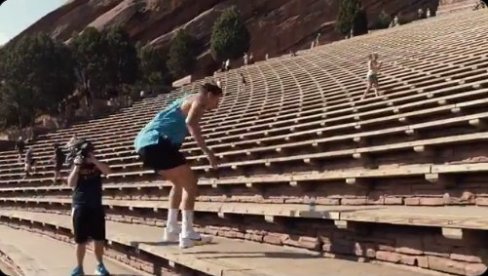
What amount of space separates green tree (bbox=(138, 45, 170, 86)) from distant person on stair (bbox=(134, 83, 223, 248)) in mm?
32411

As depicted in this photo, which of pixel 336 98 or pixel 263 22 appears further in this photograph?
pixel 263 22

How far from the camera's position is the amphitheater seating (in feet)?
14.3

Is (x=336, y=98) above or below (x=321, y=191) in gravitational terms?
above

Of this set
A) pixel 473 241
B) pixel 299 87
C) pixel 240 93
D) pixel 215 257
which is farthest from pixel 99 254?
pixel 240 93

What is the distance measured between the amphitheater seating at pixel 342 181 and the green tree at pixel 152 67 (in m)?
20.4

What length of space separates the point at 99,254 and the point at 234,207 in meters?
1.47

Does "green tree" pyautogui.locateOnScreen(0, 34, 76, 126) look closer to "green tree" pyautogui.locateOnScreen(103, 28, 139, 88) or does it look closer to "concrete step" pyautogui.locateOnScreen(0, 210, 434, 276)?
"green tree" pyautogui.locateOnScreen(103, 28, 139, 88)

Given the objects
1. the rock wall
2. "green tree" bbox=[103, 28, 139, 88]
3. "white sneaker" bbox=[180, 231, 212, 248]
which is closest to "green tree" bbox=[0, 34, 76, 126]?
"green tree" bbox=[103, 28, 139, 88]

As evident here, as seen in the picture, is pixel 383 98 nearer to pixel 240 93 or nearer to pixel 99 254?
pixel 99 254

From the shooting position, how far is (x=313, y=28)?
46.4 m

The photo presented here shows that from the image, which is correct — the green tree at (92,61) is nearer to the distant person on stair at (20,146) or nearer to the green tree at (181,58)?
the green tree at (181,58)

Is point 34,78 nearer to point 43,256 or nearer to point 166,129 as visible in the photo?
point 43,256

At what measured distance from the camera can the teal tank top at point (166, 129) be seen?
523cm

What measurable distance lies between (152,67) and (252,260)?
3543 cm
